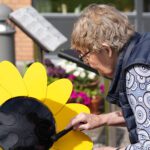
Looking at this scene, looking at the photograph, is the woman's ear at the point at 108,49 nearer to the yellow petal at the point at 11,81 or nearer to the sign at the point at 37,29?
the yellow petal at the point at 11,81

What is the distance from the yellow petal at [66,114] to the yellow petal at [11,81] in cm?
21

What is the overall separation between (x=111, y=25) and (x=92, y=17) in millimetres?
98

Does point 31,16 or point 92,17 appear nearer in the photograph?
point 92,17

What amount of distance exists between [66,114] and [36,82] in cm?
22

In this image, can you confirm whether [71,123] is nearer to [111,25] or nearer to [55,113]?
[55,113]

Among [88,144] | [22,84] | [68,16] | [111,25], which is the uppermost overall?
[111,25]

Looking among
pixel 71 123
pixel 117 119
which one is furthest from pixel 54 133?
pixel 117 119

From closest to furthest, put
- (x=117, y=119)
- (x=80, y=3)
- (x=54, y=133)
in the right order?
(x=54, y=133) → (x=117, y=119) → (x=80, y=3)

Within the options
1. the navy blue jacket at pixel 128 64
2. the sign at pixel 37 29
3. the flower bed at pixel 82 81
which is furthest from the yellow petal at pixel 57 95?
the flower bed at pixel 82 81

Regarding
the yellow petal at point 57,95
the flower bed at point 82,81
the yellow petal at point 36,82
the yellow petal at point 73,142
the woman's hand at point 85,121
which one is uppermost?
the yellow petal at point 36,82

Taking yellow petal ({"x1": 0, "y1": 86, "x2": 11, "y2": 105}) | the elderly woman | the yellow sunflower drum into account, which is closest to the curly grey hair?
the elderly woman

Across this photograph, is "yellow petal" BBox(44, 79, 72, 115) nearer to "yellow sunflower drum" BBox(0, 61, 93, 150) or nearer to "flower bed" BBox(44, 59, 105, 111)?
"yellow sunflower drum" BBox(0, 61, 93, 150)

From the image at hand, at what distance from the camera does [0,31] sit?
178 inches

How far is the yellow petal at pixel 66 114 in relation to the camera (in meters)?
2.80
